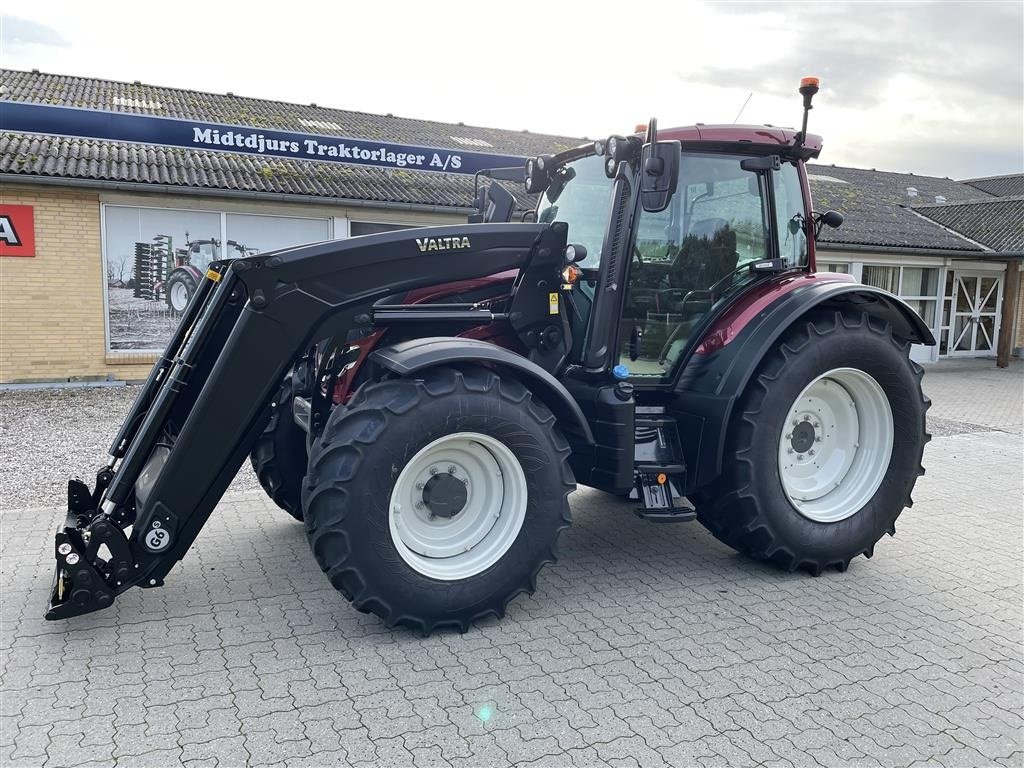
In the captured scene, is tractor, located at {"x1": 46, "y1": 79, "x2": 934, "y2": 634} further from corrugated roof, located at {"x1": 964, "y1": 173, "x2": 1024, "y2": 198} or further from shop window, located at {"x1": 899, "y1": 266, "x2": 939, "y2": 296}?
corrugated roof, located at {"x1": 964, "y1": 173, "x2": 1024, "y2": 198}

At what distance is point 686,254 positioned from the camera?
4512 millimetres

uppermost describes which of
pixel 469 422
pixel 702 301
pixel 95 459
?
pixel 702 301

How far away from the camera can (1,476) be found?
661 cm

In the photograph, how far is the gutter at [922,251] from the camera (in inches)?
637

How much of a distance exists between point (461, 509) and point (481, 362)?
71cm

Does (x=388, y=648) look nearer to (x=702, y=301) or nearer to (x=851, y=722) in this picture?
(x=851, y=722)

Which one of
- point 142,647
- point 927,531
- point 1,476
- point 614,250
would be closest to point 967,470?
point 927,531

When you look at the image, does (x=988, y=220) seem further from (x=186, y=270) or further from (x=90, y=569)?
(x=90, y=569)

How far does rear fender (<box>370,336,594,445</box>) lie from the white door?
60.9ft

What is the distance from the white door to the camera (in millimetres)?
19436

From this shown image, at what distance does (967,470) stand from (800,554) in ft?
13.9

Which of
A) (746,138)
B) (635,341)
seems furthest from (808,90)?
(635,341)

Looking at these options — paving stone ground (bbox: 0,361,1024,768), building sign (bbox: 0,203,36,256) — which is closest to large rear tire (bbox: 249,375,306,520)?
paving stone ground (bbox: 0,361,1024,768)

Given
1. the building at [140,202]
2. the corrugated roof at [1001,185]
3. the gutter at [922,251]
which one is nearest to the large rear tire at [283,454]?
the building at [140,202]
